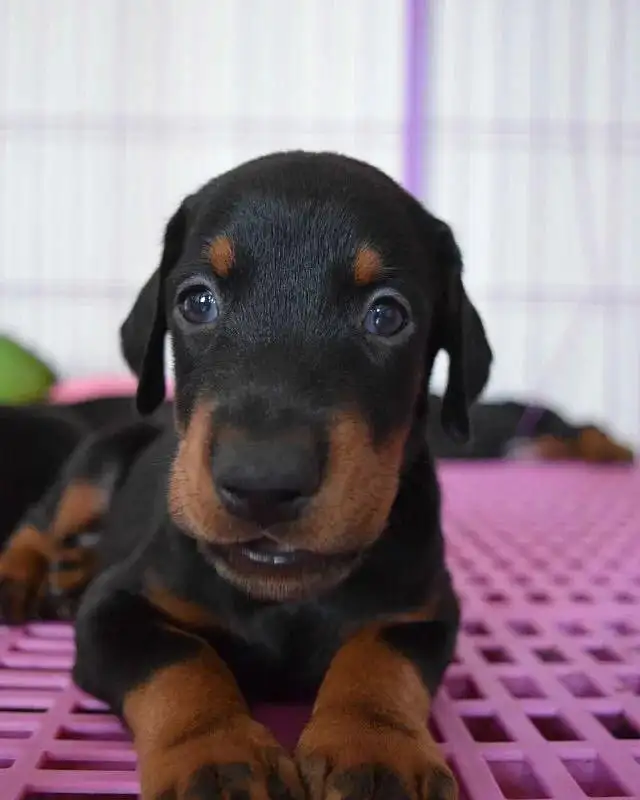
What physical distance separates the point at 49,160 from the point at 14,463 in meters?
3.01

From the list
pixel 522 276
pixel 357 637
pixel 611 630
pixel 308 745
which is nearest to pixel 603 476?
pixel 522 276

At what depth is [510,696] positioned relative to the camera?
146 centimetres

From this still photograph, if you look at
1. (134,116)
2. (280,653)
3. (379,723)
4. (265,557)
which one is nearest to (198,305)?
(265,557)

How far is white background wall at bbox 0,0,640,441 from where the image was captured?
202 inches

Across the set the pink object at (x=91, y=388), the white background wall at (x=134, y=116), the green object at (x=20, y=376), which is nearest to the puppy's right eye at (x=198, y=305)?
the pink object at (x=91, y=388)

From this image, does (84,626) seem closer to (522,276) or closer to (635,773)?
(635,773)

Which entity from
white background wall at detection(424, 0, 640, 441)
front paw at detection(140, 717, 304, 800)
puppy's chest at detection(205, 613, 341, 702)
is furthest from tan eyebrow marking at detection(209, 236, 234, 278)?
white background wall at detection(424, 0, 640, 441)

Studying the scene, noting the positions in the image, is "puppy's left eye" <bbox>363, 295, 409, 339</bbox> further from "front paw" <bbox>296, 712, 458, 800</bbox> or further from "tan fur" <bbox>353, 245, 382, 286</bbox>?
"front paw" <bbox>296, 712, 458, 800</bbox>

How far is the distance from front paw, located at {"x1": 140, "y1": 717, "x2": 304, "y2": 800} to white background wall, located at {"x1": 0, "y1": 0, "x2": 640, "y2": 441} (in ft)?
14.9

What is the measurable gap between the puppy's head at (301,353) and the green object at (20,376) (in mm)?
A: 3298

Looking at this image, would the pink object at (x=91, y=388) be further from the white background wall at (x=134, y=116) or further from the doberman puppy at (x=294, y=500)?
the doberman puppy at (x=294, y=500)

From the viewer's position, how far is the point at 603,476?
4.23 metres

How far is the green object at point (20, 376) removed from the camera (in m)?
4.70

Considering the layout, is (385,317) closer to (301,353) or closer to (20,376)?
(301,353)
